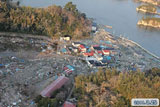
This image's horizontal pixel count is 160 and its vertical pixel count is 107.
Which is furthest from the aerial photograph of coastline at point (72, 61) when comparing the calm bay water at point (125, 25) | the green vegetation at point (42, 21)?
the calm bay water at point (125, 25)

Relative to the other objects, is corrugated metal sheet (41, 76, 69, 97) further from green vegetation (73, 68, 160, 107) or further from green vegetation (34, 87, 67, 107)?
green vegetation (73, 68, 160, 107)

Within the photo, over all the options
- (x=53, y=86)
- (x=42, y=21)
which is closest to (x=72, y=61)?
(x=53, y=86)

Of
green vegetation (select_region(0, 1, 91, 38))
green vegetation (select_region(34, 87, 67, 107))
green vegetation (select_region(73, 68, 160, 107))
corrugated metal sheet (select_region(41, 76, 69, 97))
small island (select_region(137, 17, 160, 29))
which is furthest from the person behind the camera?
small island (select_region(137, 17, 160, 29))

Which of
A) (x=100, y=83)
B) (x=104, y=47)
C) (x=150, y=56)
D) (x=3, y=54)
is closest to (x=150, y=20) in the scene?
(x=150, y=56)

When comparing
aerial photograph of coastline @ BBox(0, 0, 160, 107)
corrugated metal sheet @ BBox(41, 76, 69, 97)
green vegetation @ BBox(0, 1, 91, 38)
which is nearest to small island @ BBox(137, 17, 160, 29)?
aerial photograph of coastline @ BBox(0, 0, 160, 107)

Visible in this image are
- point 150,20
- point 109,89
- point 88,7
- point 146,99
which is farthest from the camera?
point 88,7

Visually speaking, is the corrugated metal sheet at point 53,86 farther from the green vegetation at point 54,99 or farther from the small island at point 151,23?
the small island at point 151,23

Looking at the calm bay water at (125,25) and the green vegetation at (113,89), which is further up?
the calm bay water at (125,25)

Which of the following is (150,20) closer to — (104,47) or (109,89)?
(104,47)
